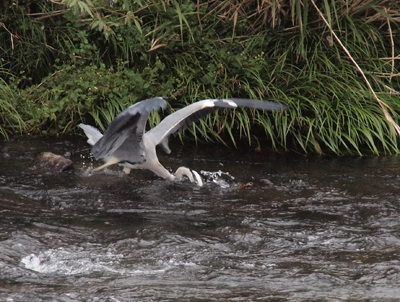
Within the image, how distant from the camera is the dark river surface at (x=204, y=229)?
372 centimetres

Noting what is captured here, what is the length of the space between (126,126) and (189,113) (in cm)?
66

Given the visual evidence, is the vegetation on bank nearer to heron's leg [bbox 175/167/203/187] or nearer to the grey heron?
the grey heron

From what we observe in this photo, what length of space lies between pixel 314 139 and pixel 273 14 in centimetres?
132

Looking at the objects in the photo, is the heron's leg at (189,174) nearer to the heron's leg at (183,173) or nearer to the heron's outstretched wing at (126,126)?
the heron's leg at (183,173)

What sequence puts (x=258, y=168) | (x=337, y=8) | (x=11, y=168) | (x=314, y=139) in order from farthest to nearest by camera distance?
1. (x=337, y=8)
2. (x=314, y=139)
3. (x=258, y=168)
4. (x=11, y=168)

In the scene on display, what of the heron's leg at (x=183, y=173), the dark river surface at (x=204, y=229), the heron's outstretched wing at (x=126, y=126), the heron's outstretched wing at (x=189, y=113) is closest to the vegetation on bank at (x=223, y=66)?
the dark river surface at (x=204, y=229)

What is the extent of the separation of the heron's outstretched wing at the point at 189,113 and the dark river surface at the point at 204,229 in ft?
1.35

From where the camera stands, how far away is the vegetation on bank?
677cm

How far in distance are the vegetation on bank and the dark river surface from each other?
345 mm

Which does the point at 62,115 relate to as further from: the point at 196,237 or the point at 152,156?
the point at 196,237

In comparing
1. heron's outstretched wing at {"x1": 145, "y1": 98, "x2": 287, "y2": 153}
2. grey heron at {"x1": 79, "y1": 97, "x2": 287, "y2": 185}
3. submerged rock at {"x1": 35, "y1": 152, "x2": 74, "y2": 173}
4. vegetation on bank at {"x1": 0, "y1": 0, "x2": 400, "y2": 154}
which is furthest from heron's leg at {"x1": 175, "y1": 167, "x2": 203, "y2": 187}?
submerged rock at {"x1": 35, "y1": 152, "x2": 74, "y2": 173}

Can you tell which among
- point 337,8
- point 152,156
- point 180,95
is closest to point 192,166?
point 152,156

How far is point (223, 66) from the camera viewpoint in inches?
276

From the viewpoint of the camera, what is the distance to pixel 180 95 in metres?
7.02
